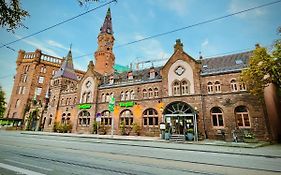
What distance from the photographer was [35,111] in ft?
132

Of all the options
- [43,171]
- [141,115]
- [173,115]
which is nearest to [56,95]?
[141,115]

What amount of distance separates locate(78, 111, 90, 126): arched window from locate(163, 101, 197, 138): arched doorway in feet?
52.4

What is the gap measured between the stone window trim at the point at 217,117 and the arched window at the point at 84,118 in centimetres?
2190

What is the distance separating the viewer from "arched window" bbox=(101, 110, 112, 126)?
96.5ft

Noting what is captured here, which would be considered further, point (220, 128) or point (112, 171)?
point (220, 128)

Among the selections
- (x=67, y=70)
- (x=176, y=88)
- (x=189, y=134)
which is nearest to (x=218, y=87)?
(x=176, y=88)

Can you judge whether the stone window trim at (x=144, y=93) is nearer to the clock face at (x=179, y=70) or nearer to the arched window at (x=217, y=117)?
the clock face at (x=179, y=70)

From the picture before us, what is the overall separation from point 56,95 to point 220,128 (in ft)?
112

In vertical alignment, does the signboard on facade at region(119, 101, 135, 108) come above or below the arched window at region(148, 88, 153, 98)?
below

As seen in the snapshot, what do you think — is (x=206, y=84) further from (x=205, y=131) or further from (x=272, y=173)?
(x=272, y=173)

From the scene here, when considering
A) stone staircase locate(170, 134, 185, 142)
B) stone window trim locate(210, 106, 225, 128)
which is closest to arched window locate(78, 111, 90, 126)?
stone staircase locate(170, 134, 185, 142)

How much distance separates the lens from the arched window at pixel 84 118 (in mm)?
31328

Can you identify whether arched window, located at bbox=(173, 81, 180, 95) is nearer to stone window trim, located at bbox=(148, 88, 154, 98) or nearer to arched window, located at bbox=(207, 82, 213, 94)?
stone window trim, located at bbox=(148, 88, 154, 98)

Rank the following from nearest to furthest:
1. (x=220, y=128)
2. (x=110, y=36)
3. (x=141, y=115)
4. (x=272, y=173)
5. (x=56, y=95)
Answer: (x=272, y=173) < (x=220, y=128) < (x=141, y=115) < (x=56, y=95) < (x=110, y=36)
